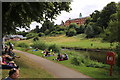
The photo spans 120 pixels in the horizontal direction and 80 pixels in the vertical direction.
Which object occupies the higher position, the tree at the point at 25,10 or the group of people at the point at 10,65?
the tree at the point at 25,10

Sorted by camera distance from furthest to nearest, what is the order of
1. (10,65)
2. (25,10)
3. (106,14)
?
1. (106,14)
2. (10,65)
3. (25,10)

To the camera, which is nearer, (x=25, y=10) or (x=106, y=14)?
(x=25, y=10)

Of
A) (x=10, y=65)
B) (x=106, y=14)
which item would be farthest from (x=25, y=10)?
(x=106, y=14)

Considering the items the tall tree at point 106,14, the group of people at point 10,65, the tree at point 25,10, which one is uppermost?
the tall tree at point 106,14

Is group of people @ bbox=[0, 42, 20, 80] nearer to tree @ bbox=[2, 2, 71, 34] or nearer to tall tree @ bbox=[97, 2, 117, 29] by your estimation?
tree @ bbox=[2, 2, 71, 34]

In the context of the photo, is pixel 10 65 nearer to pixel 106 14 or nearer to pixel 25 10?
pixel 25 10

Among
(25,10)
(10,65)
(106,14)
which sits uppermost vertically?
(106,14)

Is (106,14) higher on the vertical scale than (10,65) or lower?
higher

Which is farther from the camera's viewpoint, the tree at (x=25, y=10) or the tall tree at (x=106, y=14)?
the tall tree at (x=106, y=14)

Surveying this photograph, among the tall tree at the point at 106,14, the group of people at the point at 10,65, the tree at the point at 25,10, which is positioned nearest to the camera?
the group of people at the point at 10,65

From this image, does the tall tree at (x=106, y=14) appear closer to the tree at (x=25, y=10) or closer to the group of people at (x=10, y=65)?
the tree at (x=25, y=10)

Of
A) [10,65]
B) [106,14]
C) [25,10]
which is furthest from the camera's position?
[106,14]

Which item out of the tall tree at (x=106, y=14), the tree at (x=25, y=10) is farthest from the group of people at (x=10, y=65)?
the tall tree at (x=106, y=14)

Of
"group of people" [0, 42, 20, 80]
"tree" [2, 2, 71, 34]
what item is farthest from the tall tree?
"group of people" [0, 42, 20, 80]
